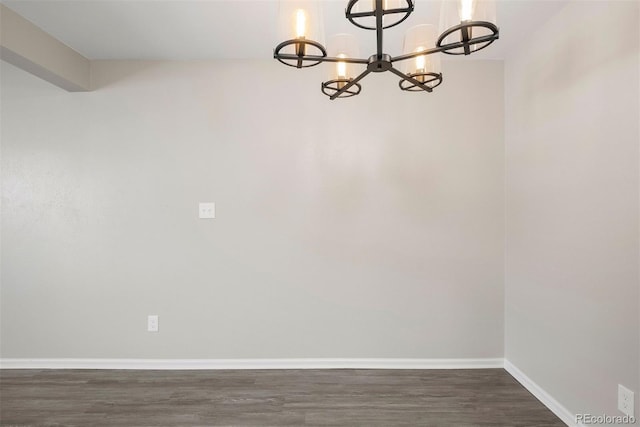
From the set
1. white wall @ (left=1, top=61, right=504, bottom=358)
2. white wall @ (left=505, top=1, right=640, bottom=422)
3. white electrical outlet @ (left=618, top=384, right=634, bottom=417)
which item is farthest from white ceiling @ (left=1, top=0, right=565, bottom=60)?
white electrical outlet @ (left=618, top=384, right=634, bottom=417)

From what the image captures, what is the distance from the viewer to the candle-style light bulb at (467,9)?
1.09 meters

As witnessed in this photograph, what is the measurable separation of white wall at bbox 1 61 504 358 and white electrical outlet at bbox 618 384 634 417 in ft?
3.48

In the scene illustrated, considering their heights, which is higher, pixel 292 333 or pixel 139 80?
pixel 139 80

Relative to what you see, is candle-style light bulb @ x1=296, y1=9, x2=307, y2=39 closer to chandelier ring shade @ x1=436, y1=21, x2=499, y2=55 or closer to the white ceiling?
chandelier ring shade @ x1=436, y1=21, x2=499, y2=55

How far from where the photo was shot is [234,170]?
2.78 metres

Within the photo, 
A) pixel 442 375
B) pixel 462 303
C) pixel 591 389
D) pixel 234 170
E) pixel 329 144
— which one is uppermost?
pixel 329 144

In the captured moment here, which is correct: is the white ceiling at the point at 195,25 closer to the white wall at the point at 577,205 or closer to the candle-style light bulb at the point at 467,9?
the white wall at the point at 577,205

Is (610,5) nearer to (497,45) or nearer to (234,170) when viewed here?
(497,45)

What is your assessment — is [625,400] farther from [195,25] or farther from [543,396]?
[195,25]

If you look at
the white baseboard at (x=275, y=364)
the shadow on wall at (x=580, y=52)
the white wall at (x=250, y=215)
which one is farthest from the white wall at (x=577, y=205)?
the white baseboard at (x=275, y=364)

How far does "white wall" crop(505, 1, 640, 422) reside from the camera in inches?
64.9

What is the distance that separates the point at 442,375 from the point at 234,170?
222 centimetres

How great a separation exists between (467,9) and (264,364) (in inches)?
103

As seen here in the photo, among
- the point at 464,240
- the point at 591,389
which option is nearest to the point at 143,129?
the point at 464,240
